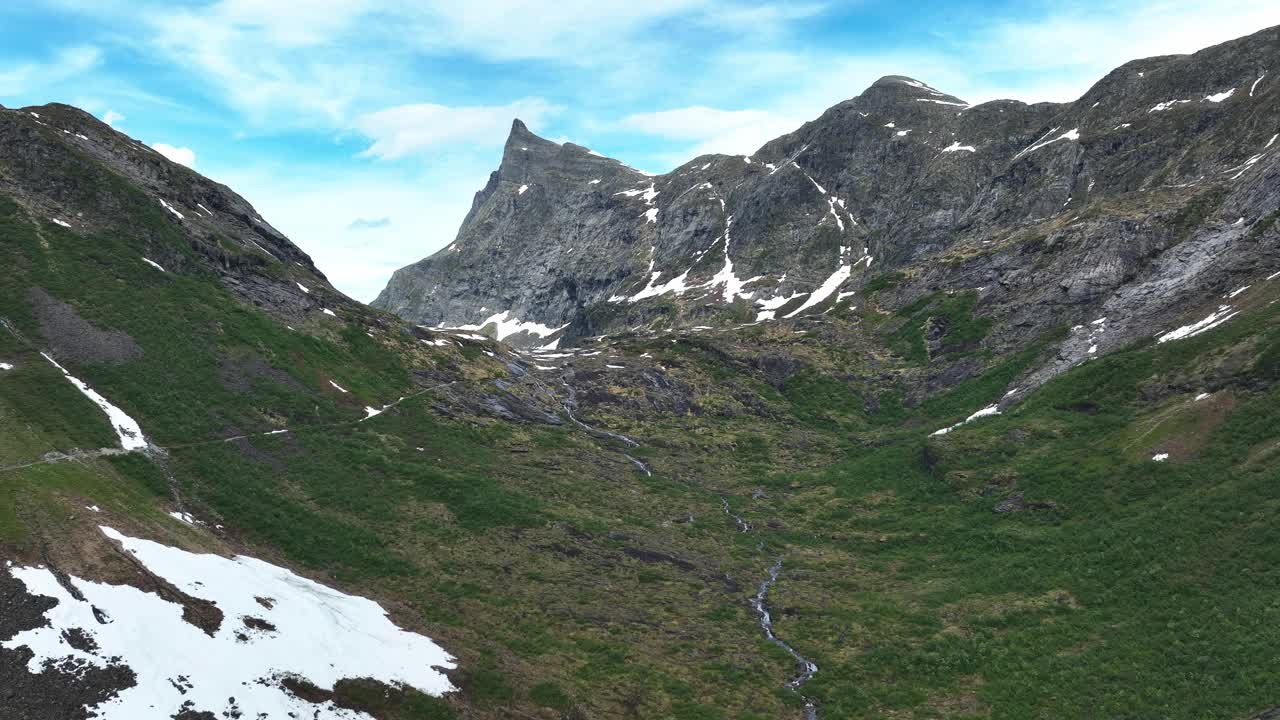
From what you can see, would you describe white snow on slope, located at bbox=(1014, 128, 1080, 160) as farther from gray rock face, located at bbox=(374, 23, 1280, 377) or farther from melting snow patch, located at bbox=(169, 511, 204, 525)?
melting snow patch, located at bbox=(169, 511, 204, 525)

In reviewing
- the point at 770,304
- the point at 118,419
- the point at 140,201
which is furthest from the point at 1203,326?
the point at 140,201

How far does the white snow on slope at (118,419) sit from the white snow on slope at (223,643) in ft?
69.7

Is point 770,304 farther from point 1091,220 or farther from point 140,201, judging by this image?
point 140,201

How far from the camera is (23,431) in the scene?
49500mm

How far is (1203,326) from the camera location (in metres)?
77.4

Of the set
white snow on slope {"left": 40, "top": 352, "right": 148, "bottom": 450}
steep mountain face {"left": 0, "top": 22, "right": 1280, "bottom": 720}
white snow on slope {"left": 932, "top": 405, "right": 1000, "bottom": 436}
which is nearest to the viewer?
steep mountain face {"left": 0, "top": 22, "right": 1280, "bottom": 720}

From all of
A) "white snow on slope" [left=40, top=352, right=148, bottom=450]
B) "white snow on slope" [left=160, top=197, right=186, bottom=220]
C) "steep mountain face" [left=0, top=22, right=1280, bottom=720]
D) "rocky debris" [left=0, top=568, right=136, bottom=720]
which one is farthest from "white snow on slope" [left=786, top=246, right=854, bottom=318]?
"rocky debris" [left=0, top=568, right=136, bottom=720]

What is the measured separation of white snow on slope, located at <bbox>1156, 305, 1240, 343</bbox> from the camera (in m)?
75.5

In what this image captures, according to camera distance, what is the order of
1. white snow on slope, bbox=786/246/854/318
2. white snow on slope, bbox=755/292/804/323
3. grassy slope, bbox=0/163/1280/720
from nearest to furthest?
grassy slope, bbox=0/163/1280/720 < white snow on slope, bbox=786/246/854/318 < white snow on slope, bbox=755/292/804/323

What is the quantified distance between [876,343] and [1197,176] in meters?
60.1

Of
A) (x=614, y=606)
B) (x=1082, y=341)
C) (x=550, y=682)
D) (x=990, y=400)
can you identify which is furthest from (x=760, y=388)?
(x=550, y=682)

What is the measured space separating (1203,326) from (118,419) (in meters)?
105

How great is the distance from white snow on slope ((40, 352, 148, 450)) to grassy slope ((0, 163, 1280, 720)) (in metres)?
1.54

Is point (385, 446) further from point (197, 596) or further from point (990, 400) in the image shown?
point (990, 400)
